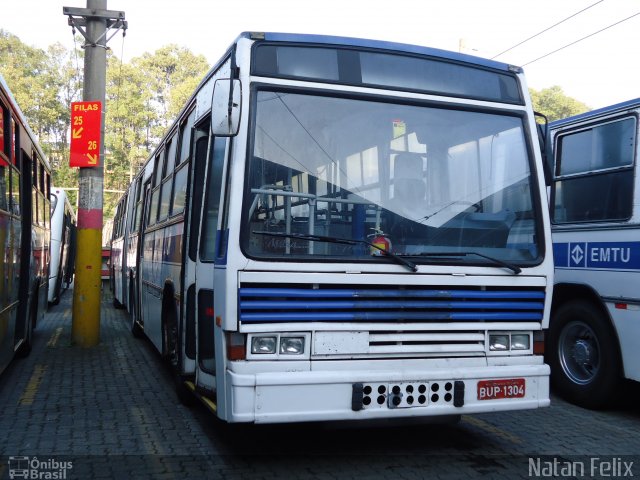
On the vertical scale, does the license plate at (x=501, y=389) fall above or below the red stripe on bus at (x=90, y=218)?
below

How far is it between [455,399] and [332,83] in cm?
231

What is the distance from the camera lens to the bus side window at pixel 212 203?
5.11 meters

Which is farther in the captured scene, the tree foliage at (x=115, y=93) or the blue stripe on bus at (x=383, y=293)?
the tree foliage at (x=115, y=93)

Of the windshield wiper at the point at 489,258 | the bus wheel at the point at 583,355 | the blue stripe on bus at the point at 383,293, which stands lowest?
the bus wheel at the point at 583,355

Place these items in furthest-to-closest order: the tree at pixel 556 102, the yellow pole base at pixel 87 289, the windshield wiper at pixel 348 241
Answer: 1. the tree at pixel 556 102
2. the yellow pole base at pixel 87 289
3. the windshield wiper at pixel 348 241

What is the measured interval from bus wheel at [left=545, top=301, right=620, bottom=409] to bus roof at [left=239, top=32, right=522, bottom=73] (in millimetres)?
2839

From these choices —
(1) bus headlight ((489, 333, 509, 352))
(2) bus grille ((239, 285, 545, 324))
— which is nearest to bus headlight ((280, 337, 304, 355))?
(2) bus grille ((239, 285, 545, 324))

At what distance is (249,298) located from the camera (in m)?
4.32

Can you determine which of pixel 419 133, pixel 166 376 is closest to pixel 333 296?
pixel 419 133

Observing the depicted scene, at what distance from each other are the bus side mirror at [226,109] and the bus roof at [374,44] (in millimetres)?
493

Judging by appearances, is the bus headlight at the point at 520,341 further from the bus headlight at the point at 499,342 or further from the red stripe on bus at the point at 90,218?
the red stripe on bus at the point at 90,218

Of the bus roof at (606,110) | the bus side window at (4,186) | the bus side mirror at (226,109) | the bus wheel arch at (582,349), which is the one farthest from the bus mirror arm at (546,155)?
the bus side window at (4,186)

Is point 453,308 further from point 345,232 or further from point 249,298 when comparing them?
point 249,298

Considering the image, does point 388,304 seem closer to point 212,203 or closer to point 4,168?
point 212,203
